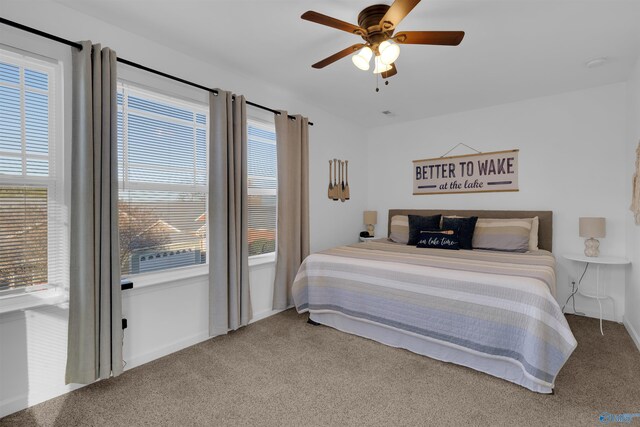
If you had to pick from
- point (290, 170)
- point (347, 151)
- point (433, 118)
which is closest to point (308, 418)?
point (290, 170)

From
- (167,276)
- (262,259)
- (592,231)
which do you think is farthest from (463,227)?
(167,276)

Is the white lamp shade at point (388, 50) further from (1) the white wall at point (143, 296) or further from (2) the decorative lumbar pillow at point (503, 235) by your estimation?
(2) the decorative lumbar pillow at point (503, 235)

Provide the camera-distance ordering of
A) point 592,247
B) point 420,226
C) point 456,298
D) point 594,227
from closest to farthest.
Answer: point 456,298 → point 594,227 → point 592,247 → point 420,226

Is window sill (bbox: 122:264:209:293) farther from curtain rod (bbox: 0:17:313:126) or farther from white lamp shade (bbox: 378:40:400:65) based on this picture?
white lamp shade (bbox: 378:40:400:65)

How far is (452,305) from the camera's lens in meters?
2.33

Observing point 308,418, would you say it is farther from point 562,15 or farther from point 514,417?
point 562,15

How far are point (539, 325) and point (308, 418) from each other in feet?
4.95

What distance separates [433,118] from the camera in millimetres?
4461

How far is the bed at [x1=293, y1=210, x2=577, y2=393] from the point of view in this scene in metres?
1.99

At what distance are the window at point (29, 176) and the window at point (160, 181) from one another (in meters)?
0.41

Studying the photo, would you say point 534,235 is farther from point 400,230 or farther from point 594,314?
point 400,230

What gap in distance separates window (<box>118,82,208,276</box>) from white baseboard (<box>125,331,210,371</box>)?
0.62 metres

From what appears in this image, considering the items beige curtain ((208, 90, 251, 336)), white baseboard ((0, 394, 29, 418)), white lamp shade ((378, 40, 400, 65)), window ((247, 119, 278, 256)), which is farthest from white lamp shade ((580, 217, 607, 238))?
white baseboard ((0, 394, 29, 418))

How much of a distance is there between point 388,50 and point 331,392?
2182mm
